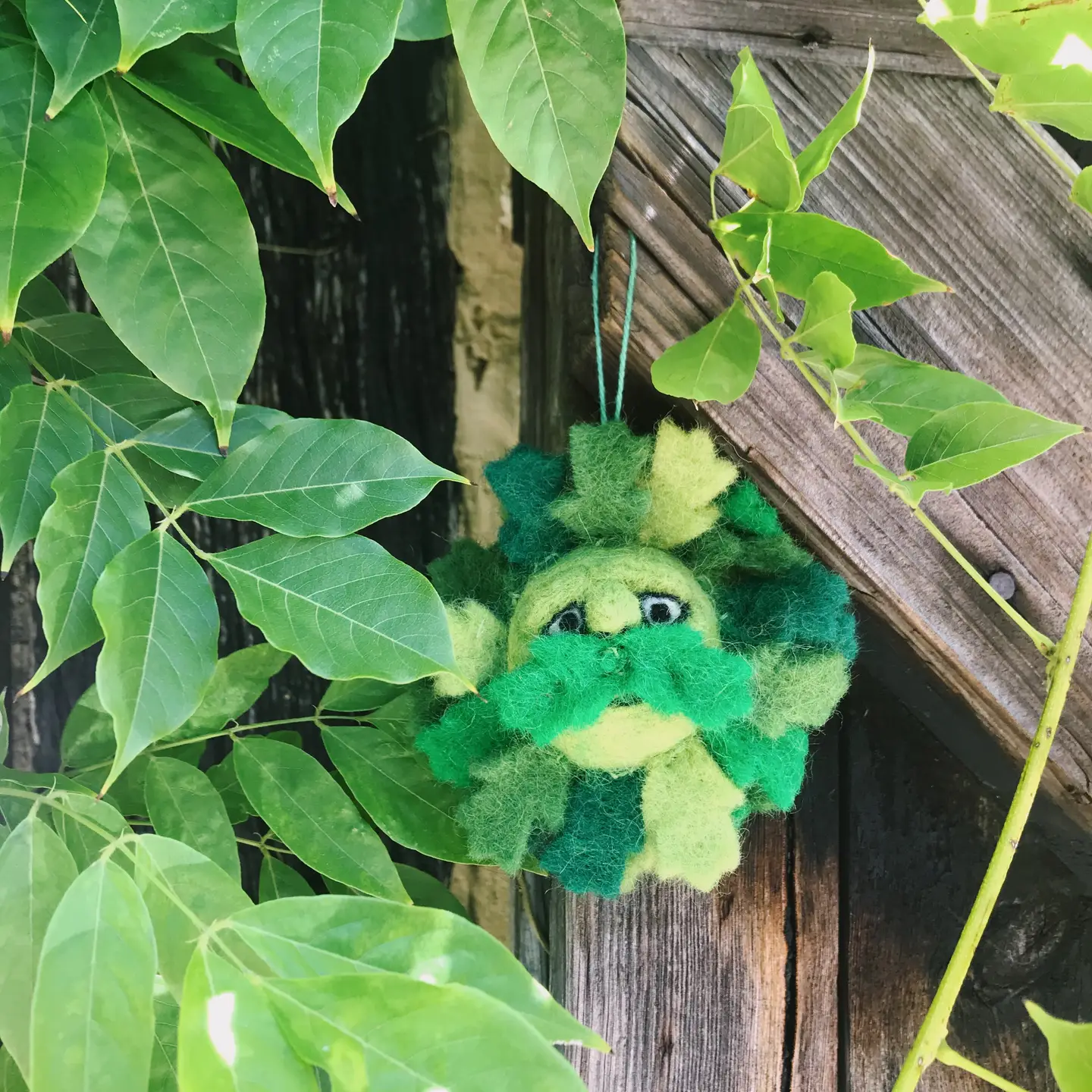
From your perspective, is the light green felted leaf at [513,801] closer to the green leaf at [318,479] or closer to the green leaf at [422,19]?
the green leaf at [318,479]

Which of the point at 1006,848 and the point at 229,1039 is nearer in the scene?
the point at 229,1039

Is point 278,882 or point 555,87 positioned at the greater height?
point 555,87

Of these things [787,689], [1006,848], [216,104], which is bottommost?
[1006,848]

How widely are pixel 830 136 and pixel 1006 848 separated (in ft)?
1.39

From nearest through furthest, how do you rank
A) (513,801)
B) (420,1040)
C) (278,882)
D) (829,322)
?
(420,1040)
(829,322)
(513,801)
(278,882)

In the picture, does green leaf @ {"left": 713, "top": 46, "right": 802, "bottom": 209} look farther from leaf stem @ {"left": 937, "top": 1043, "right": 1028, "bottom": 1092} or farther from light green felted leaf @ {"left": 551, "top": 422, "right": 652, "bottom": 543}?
leaf stem @ {"left": 937, "top": 1043, "right": 1028, "bottom": 1092}

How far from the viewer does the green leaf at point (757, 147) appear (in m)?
0.46

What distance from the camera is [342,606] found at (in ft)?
1.73

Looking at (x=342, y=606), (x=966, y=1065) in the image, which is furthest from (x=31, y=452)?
(x=966, y=1065)

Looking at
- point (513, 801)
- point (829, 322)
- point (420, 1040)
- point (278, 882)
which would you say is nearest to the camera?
point (420, 1040)

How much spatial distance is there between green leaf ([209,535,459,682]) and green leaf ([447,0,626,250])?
218mm

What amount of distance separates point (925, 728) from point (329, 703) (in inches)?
19.0

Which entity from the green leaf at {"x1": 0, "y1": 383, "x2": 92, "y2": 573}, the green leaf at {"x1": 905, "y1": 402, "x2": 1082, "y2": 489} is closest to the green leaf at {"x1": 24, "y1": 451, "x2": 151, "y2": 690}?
the green leaf at {"x1": 0, "y1": 383, "x2": 92, "y2": 573}

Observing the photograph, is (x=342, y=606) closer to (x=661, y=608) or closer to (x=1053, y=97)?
(x=661, y=608)
